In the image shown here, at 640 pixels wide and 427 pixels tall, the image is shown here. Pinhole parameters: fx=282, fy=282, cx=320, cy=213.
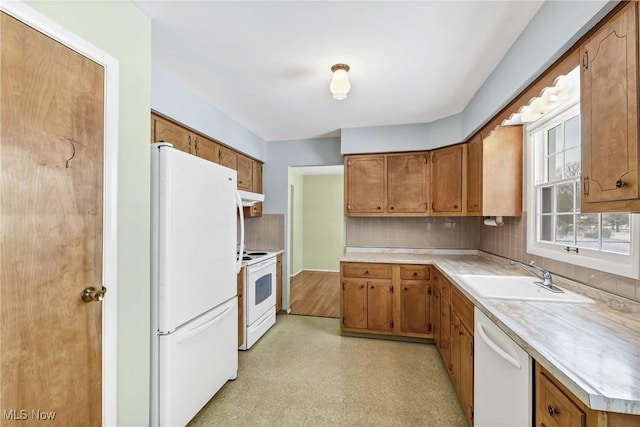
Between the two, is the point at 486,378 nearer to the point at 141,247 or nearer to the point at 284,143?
the point at 141,247

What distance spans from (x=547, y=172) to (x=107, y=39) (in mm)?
3023

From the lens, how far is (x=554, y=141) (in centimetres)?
217

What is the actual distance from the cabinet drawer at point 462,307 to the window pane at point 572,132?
129cm

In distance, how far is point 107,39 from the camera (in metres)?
1.34

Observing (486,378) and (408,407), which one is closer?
(486,378)

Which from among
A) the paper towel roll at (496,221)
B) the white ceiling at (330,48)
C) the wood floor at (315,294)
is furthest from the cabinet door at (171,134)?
the paper towel roll at (496,221)

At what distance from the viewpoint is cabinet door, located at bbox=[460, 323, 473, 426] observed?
67.5 inches

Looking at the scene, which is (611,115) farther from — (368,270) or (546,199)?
(368,270)

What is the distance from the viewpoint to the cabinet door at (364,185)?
3.47m

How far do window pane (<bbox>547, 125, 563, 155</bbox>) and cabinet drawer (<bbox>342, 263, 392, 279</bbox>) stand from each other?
1744 mm

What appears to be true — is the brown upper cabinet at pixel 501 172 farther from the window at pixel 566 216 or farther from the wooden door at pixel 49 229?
the wooden door at pixel 49 229

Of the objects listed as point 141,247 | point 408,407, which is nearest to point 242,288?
point 141,247

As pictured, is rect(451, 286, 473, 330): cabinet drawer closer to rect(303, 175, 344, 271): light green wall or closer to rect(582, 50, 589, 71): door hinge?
rect(582, 50, 589, 71): door hinge

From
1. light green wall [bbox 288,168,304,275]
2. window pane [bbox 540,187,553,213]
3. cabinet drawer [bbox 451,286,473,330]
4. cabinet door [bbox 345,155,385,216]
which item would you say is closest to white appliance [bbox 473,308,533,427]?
cabinet drawer [bbox 451,286,473,330]
